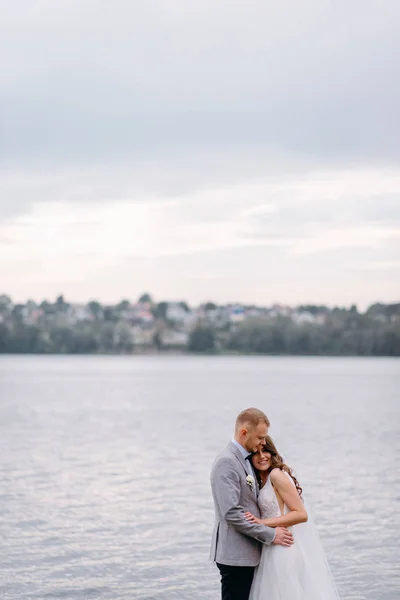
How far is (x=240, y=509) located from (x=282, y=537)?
1.14 ft

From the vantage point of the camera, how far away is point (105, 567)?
44.7 ft

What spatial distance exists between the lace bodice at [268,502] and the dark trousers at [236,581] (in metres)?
0.41

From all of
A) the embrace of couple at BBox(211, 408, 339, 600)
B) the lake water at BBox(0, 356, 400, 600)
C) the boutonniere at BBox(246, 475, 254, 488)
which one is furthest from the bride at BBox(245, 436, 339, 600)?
the lake water at BBox(0, 356, 400, 600)

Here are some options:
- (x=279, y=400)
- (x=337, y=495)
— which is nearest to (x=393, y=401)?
(x=279, y=400)

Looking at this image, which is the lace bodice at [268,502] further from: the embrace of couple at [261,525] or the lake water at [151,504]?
the lake water at [151,504]

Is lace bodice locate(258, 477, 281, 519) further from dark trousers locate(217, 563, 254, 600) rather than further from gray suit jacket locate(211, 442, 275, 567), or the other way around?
dark trousers locate(217, 563, 254, 600)

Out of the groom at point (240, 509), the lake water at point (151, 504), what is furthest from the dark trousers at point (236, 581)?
the lake water at point (151, 504)

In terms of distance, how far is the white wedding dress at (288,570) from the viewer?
657 cm

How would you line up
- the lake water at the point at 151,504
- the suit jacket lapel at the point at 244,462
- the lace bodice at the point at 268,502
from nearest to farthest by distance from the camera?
Answer: the suit jacket lapel at the point at 244,462, the lace bodice at the point at 268,502, the lake water at the point at 151,504

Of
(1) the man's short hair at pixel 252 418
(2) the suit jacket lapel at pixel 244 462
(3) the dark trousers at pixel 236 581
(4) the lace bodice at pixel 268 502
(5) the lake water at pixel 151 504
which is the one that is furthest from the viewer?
(5) the lake water at pixel 151 504

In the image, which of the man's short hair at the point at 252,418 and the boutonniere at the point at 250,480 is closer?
the man's short hair at the point at 252,418

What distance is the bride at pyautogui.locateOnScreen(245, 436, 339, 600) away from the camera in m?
6.52

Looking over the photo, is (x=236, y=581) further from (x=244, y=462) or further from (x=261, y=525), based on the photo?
(x=244, y=462)

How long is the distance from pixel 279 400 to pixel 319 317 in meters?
115
